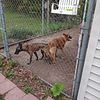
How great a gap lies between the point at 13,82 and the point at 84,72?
1.58 m

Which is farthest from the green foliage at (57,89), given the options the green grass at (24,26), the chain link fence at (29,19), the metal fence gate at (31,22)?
the green grass at (24,26)

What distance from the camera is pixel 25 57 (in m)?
4.35

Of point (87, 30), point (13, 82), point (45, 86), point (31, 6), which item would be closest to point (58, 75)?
point (45, 86)

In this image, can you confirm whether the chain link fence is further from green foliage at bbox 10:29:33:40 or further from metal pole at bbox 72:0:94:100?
metal pole at bbox 72:0:94:100

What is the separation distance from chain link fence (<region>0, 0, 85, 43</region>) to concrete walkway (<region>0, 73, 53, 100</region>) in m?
2.12

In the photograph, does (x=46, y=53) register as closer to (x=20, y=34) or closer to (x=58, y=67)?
(x=58, y=67)

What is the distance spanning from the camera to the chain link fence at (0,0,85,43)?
5.58 m

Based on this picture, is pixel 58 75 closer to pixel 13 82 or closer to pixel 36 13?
pixel 13 82

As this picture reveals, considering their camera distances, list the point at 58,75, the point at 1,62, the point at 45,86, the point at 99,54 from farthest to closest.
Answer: the point at 1,62 → the point at 58,75 → the point at 45,86 → the point at 99,54

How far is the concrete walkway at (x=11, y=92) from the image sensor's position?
2961 mm

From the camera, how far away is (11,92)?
3.10 meters

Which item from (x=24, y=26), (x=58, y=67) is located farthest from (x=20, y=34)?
(x=58, y=67)

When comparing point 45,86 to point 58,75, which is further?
point 58,75

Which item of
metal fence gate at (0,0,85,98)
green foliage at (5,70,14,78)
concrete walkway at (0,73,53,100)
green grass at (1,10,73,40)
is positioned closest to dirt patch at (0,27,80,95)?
metal fence gate at (0,0,85,98)
